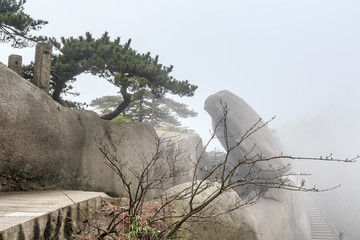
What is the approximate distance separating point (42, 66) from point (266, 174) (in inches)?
630

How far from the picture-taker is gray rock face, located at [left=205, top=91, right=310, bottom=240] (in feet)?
58.1

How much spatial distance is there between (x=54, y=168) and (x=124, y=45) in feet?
15.3

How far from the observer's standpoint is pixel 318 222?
24.2 metres

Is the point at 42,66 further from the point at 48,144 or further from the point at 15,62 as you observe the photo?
the point at 48,144

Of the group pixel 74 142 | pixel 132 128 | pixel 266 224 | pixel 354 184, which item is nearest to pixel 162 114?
pixel 266 224

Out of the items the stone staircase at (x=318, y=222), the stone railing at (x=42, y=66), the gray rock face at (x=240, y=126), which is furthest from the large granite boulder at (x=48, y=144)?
the stone staircase at (x=318, y=222)

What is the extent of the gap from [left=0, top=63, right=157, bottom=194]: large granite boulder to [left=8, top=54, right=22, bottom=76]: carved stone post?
212 centimetres

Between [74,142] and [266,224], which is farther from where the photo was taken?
[266,224]

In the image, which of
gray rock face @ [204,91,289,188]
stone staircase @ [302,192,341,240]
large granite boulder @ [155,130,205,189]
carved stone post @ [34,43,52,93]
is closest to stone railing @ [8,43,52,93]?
carved stone post @ [34,43,52,93]

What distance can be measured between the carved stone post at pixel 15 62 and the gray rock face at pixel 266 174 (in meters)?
11.1

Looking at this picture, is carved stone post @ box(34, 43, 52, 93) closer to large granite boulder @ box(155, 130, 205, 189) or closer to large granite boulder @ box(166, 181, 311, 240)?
large granite boulder @ box(155, 130, 205, 189)

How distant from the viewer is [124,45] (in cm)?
966

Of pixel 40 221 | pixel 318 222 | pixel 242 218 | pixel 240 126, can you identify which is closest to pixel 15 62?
pixel 40 221

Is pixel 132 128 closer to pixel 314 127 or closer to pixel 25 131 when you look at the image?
pixel 25 131
